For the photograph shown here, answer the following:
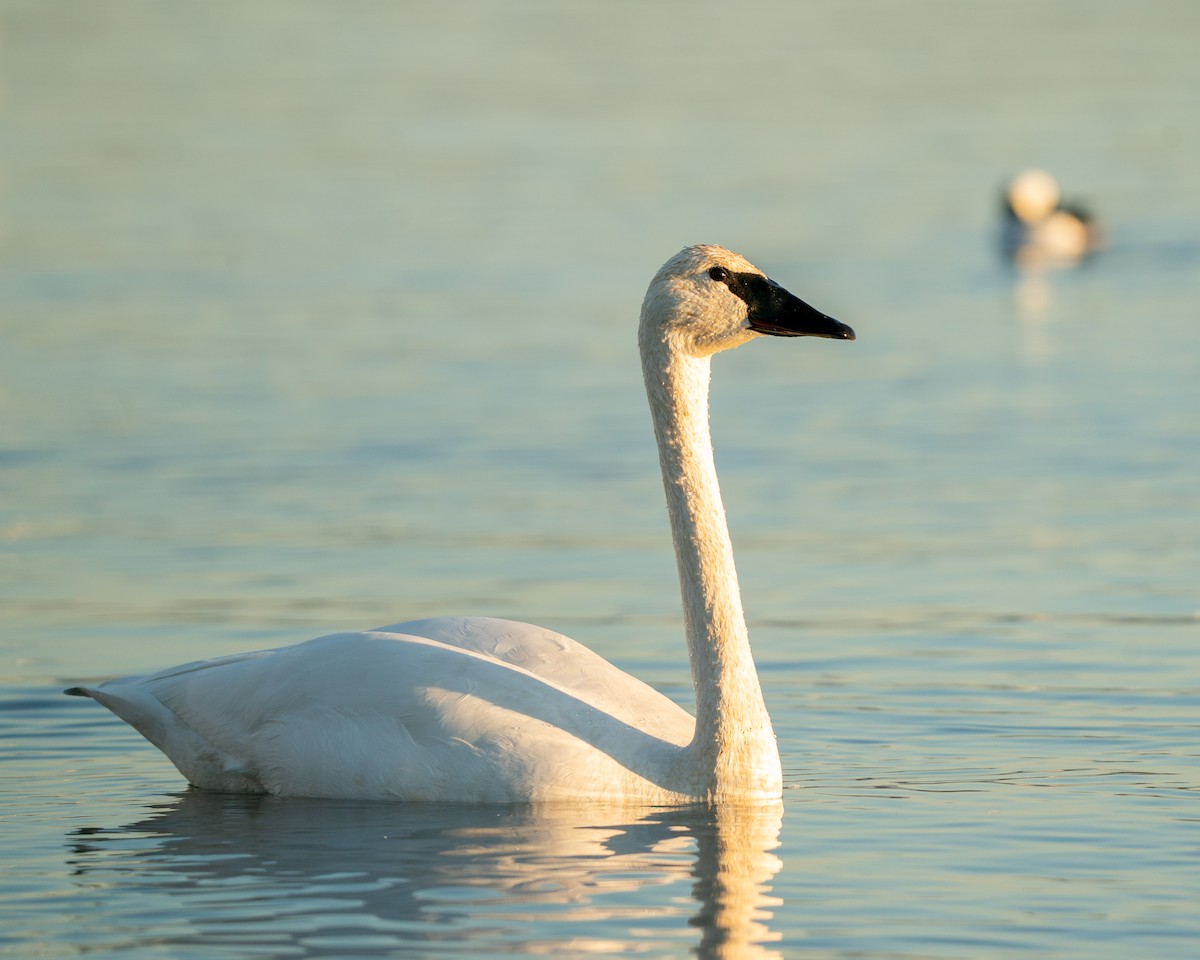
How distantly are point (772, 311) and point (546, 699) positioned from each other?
5.27 feet

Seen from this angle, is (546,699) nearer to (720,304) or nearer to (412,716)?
(412,716)

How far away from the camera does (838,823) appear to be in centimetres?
824

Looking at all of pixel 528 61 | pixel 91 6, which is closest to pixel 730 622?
pixel 528 61

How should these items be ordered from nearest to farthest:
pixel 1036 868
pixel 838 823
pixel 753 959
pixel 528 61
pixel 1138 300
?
1. pixel 753 959
2. pixel 1036 868
3. pixel 838 823
4. pixel 1138 300
5. pixel 528 61

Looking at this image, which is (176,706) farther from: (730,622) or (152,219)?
(152,219)

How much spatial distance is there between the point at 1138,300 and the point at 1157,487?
10174mm

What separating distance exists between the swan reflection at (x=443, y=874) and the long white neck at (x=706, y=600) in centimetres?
16

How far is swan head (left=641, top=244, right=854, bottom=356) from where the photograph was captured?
8.56 metres

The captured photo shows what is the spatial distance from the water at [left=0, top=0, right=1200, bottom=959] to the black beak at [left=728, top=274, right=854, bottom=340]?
66.9 inches

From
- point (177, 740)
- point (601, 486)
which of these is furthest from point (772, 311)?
point (601, 486)

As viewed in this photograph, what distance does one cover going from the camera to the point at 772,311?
857cm

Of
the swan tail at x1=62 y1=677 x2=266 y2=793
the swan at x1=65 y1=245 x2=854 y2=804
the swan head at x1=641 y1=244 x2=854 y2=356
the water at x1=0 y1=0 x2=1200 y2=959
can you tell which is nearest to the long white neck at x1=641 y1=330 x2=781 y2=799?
the swan at x1=65 y1=245 x2=854 y2=804

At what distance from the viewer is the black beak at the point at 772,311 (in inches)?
337

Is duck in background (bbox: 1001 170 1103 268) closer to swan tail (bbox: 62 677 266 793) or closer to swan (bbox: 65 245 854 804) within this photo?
swan (bbox: 65 245 854 804)
